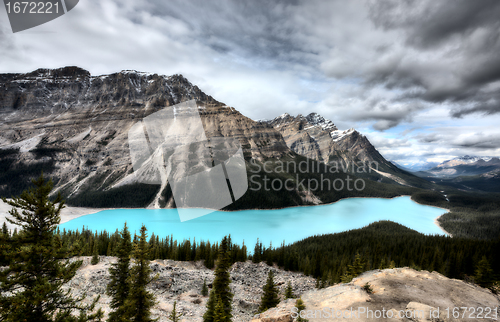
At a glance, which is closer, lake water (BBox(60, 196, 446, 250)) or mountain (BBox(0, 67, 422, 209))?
lake water (BBox(60, 196, 446, 250))

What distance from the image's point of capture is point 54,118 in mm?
175125

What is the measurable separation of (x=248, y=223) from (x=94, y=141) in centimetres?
14885

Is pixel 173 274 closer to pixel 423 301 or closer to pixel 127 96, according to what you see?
pixel 423 301

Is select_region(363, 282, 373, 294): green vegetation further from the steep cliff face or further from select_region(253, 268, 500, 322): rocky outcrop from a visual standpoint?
the steep cliff face

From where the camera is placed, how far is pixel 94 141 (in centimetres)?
16538

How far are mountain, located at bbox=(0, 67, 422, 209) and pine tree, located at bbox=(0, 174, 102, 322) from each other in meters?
117

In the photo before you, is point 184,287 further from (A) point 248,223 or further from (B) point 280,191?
(B) point 280,191

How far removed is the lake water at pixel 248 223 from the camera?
78250 millimetres

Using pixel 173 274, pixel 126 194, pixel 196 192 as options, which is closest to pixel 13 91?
pixel 126 194

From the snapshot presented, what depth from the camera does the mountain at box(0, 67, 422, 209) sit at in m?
134
